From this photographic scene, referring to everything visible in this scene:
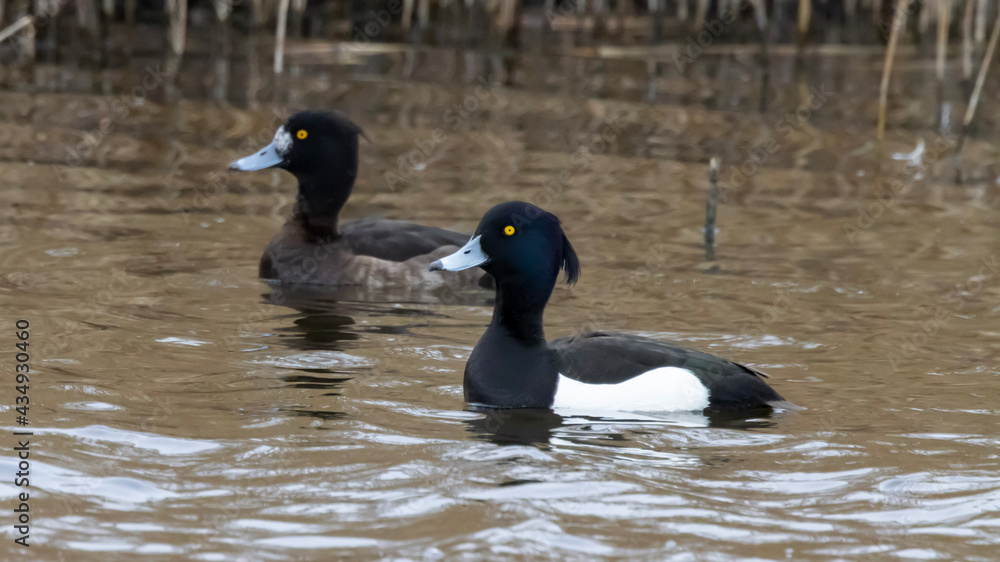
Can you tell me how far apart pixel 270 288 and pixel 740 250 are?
3000 millimetres

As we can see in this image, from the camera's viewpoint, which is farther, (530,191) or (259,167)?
(530,191)

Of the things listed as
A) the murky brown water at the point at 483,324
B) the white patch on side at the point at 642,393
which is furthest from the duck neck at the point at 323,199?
the white patch on side at the point at 642,393

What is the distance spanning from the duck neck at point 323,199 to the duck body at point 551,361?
286cm

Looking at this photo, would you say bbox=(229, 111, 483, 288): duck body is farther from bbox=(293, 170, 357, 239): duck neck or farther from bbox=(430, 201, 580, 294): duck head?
bbox=(430, 201, 580, 294): duck head

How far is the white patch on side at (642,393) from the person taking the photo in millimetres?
5312

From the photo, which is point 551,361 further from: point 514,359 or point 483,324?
point 483,324

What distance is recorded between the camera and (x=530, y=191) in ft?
31.9

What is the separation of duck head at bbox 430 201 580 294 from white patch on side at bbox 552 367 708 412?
0.48m

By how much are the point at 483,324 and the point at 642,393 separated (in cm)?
181

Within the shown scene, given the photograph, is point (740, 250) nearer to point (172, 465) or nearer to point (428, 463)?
point (428, 463)

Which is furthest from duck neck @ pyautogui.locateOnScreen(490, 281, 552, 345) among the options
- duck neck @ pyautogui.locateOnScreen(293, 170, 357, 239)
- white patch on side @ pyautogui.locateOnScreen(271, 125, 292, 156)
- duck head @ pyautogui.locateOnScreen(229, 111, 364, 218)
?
white patch on side @ pyautogui.locateOnScreen(271, 125, 292, 156)

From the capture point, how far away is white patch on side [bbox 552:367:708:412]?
5.31 meters

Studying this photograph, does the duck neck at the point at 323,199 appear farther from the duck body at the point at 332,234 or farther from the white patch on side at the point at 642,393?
the white patch on side at the point at 642,393

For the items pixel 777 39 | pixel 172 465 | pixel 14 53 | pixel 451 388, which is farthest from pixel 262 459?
pixel 777 39
